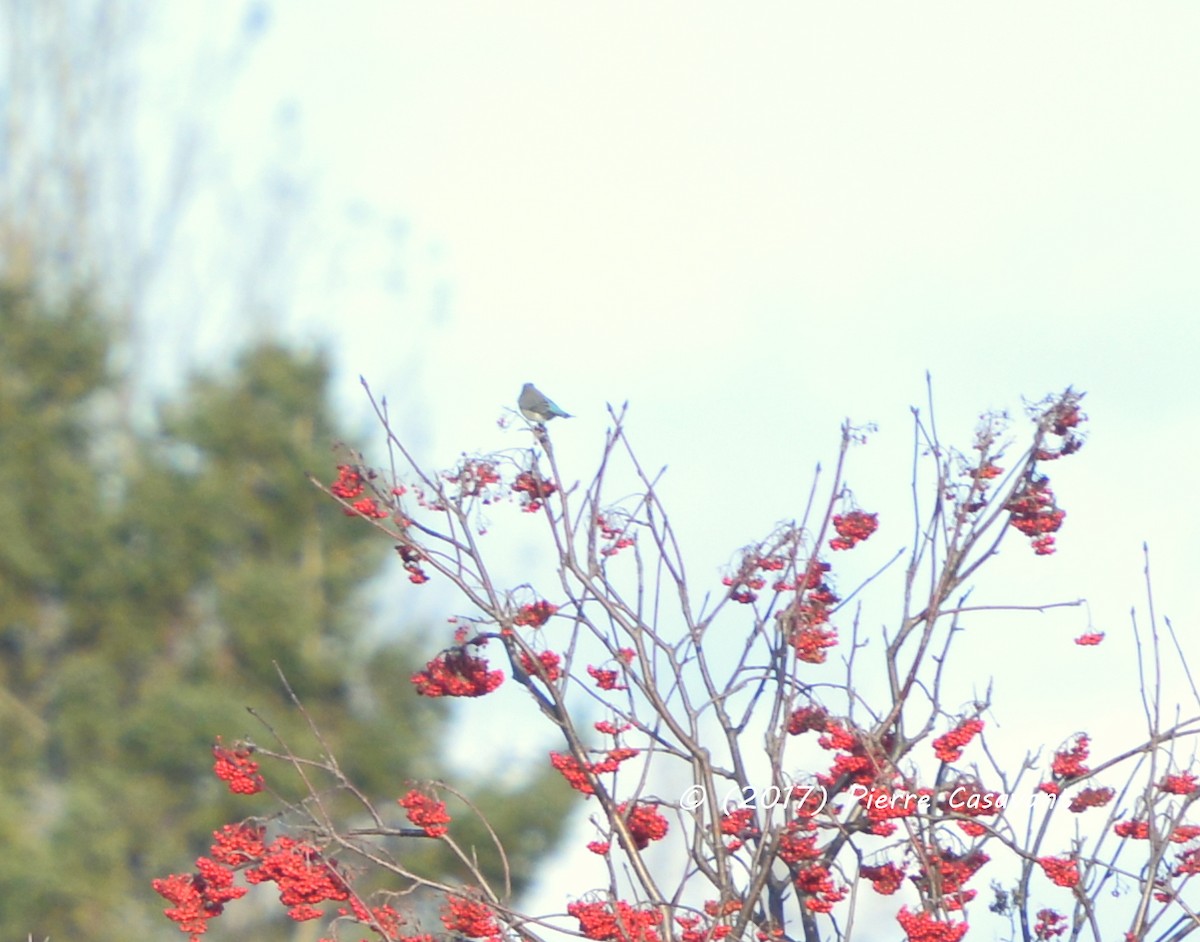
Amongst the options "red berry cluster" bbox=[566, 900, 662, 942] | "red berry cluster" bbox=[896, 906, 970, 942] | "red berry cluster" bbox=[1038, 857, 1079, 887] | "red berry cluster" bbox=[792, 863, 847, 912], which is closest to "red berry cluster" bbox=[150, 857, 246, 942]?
"red berry cluster" bbox=[566, 900, 662, 942]

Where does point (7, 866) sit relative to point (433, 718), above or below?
below

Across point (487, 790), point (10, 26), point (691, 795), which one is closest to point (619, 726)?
point (691, 795)

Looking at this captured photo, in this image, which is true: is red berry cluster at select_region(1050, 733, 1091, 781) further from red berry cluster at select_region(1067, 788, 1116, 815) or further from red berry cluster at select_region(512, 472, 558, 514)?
red berry cluster at select_region(512, 472, 558, 514)

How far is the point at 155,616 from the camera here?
9641mm

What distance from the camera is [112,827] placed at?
870 centimetres

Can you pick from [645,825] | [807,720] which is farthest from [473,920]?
[807,720]

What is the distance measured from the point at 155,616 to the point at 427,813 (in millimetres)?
7274

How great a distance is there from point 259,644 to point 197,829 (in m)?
1.05

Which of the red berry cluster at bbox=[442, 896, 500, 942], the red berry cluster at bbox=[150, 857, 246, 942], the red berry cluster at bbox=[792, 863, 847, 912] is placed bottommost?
the red berry cluster at bbox=[442, 896, 500, 942]

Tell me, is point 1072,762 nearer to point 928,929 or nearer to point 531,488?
point 928,929

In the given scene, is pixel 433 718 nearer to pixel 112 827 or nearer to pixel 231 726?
pixel 231 726

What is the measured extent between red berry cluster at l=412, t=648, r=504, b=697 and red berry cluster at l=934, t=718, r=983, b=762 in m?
0.77

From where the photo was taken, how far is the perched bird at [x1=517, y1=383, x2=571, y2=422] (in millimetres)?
2932

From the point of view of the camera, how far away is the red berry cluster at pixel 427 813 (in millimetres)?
2756
